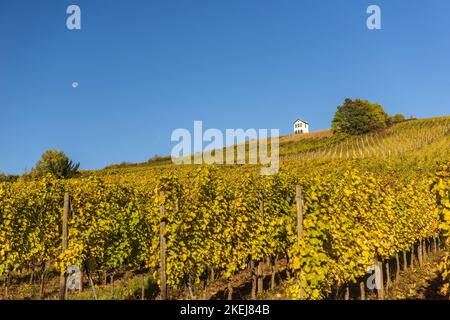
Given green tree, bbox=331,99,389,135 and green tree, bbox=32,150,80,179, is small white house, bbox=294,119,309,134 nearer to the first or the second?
green tree, bbox=331,99,389,135

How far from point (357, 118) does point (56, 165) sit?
2893 inches

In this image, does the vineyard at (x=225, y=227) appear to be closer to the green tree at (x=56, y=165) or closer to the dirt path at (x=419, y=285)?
the dirt path at (x=419, y=285)

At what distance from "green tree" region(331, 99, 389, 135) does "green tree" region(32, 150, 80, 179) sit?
67.8 m

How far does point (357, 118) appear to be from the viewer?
9525cm

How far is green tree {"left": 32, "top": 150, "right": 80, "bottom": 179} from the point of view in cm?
5891

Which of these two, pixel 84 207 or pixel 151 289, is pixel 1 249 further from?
pixel 151 289

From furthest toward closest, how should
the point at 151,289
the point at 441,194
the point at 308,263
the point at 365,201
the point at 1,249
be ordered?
the point at 151,289
the point at 1,249
the point at 365,201
the point at 308,263
the point at 441,194

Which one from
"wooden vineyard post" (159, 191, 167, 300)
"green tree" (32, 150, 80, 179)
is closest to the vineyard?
"wooden vineyard post" (159, 191, 167, 300)

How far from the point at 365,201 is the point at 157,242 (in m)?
7.05

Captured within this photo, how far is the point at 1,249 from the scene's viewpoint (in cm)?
1412

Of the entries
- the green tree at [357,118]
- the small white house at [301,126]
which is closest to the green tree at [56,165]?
the green tree at [357,118]

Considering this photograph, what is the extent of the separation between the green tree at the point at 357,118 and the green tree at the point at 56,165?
6776 cm

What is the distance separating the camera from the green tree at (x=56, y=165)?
193 ft
